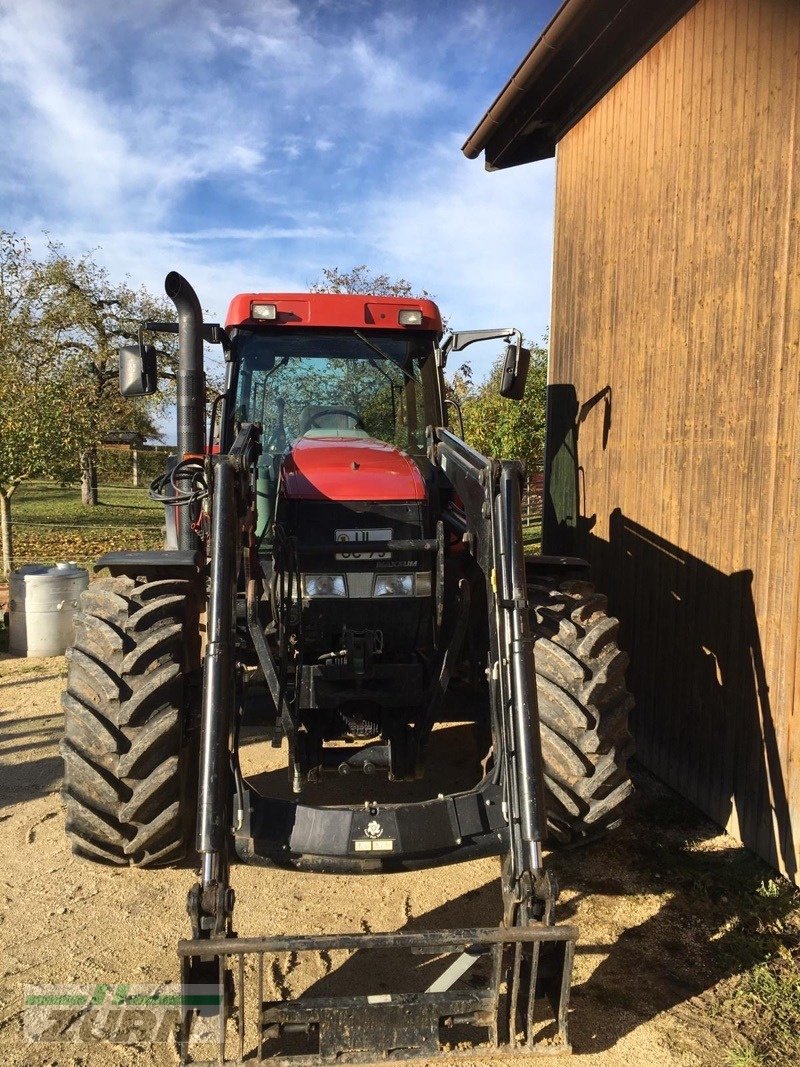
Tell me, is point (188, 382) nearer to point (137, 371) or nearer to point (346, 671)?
point (137, 371)

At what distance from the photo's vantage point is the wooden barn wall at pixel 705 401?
406 cm

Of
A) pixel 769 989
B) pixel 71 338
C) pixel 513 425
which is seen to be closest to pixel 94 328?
pixel 71 338

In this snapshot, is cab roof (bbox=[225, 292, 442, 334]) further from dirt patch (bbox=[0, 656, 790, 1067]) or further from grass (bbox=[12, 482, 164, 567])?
grass (bbox=[12, 482, 164, 567])

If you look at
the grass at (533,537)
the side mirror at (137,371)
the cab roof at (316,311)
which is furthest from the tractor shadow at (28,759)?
the grass at (533,537)

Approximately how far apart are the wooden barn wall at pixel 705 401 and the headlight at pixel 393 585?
70.2 inches

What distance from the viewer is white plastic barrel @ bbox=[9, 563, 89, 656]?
7.41m

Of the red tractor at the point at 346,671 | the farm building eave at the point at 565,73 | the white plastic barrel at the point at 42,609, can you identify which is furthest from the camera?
the white plastic barrel at the point at 42,609

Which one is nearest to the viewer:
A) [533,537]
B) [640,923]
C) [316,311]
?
[640,923]

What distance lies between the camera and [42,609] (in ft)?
24.5

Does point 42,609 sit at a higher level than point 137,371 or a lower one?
lower

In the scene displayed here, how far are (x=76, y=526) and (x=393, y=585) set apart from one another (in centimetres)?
1628

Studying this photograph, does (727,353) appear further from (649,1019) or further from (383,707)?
(649,1019)

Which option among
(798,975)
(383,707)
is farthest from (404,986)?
(798,975)

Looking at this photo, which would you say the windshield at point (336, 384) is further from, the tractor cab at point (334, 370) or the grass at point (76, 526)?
the grass at point (76, 526)
